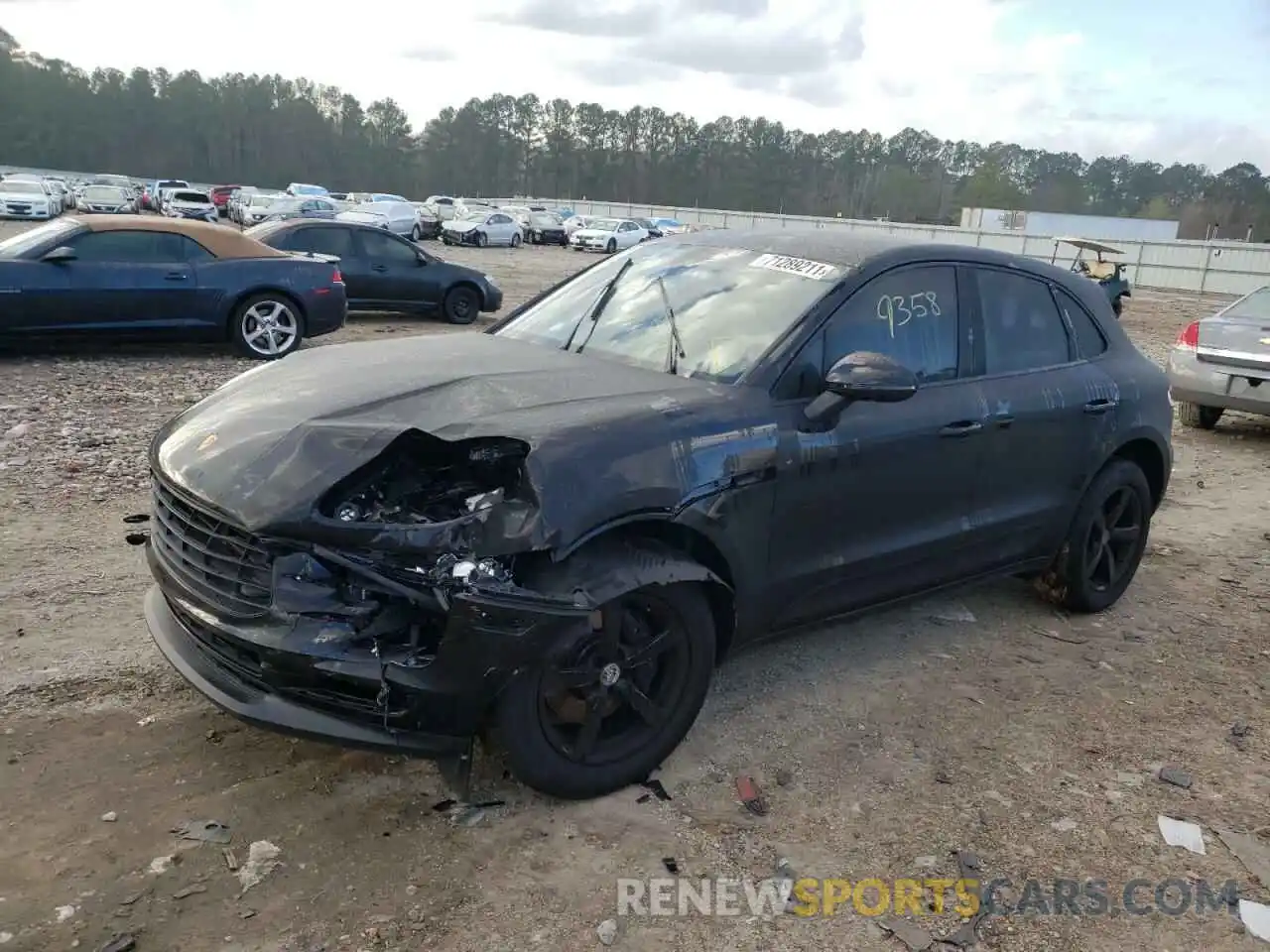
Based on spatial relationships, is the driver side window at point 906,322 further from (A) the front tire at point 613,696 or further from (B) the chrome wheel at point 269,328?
(B) the chrome wheel at point 269,328

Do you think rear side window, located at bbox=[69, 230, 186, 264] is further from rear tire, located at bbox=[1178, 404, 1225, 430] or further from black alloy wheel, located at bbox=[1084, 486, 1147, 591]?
rear tire, located at bbox=[1178, 404, 1225, 430]

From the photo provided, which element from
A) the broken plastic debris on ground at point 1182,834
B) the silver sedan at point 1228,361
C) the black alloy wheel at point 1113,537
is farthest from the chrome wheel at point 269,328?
the broken plastic debris on ground at point 1182,834

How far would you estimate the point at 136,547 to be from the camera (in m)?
5.00

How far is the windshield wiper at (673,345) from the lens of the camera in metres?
3.73

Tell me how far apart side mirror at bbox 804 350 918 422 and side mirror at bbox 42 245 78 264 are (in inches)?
336

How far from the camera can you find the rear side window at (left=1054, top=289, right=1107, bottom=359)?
191 inches

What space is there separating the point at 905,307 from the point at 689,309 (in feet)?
2.91

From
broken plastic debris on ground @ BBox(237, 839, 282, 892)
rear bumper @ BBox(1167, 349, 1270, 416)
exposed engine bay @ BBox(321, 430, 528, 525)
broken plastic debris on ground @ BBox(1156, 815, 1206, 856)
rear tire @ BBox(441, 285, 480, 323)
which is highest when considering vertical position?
exposed engine bay @ BBox(321, 430, 528, 525)

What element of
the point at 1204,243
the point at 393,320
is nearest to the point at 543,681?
the point at 393,320

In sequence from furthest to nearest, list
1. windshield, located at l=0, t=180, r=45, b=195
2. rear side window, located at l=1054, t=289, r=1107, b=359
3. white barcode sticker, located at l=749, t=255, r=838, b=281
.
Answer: windshield, located at l=0, t=180, r=45, b=195 < rear side window, located at l=1054, t=289, r=1107, b=359 < white barcode sticker, located at l=749, t=255, r=838, b=281

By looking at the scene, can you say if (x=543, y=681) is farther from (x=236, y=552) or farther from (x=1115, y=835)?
(x=1115, y=835)

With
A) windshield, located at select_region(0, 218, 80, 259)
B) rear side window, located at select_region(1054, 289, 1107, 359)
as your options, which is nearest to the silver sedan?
rear side window, located at select_region(1054, 289, 1107, 359)

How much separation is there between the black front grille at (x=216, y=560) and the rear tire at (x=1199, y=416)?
33.5 feet

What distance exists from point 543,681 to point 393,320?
12975 mm
